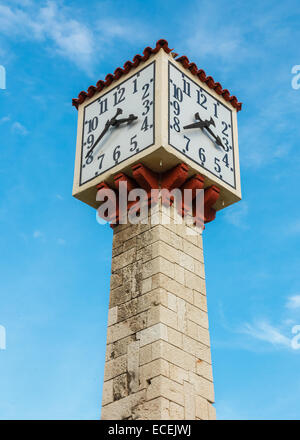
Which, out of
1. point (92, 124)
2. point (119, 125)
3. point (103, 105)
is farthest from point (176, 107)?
point (92, 124)

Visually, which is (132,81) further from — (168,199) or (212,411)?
(212,411)

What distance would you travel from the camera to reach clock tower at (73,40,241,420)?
650 cm

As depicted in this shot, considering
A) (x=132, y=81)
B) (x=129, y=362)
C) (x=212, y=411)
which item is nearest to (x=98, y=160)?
(x=132, y=81)

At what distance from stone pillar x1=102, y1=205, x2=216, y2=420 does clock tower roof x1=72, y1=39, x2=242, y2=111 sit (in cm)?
203

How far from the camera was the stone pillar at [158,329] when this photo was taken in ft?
20.7

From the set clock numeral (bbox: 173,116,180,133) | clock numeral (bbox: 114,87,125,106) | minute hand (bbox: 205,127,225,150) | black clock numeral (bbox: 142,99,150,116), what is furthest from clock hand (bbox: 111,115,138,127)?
minute hand (bbox: 205,127,225,150)

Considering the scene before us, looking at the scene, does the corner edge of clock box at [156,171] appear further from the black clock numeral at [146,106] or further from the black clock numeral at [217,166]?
the black clock numeral at [146,106]

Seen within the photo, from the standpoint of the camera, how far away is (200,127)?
8.12 m

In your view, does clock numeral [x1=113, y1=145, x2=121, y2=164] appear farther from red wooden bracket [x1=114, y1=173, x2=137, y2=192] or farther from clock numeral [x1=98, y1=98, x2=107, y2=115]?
clock numeral [x1=98, y1=98, x2=107, y2=115]

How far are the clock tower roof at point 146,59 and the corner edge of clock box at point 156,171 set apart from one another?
54.1 inches

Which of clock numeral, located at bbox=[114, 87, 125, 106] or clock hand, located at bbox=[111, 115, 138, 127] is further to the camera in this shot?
clock numeral, located at bbox=[114, 87, 125, 106]

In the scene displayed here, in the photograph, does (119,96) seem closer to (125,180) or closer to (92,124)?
(92,124)

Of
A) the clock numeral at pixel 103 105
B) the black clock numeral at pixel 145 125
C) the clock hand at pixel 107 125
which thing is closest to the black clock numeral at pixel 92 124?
the clock numeral at pixel 103 105
